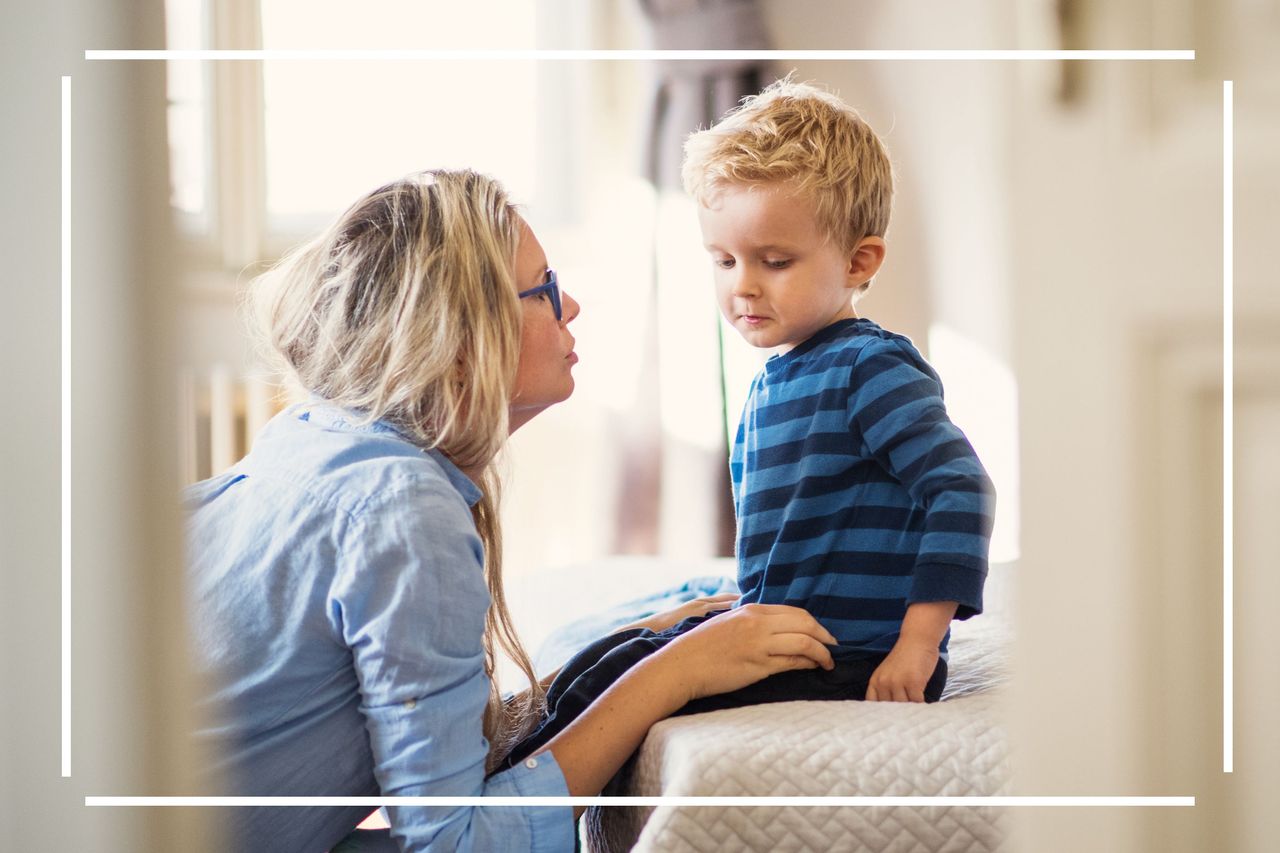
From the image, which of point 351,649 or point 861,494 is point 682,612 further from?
point 351,649

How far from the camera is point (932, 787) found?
0.83 metres

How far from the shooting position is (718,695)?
98 cm

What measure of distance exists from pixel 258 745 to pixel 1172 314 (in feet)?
2.36

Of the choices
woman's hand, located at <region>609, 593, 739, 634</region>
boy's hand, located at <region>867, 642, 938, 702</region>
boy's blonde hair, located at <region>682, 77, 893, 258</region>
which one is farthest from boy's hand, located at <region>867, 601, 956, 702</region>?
boy's blonde hair, located at <region>682, 77, 893, 258</region>

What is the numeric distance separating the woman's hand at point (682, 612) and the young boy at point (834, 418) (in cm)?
13

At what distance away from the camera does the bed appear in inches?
31.8

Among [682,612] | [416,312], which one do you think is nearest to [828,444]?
[682,612]

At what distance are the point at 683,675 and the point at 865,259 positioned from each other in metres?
0.47

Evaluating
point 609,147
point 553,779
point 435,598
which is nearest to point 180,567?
point 435,598

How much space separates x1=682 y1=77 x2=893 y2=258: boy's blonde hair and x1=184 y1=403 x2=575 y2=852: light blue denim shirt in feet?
1.39

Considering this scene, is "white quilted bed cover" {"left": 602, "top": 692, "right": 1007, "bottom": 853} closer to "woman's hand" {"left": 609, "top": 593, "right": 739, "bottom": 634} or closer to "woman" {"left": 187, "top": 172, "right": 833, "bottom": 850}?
"woman" {"left": 187, "top": 172, "right": 833, "bottom": 850}

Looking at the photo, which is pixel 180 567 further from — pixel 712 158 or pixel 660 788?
pixel 712 158

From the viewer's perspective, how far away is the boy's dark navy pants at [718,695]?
98 cm

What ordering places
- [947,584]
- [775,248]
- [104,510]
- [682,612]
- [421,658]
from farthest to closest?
[682,612] < [775,248] < [947,584] < [421,658] < [104,510]
